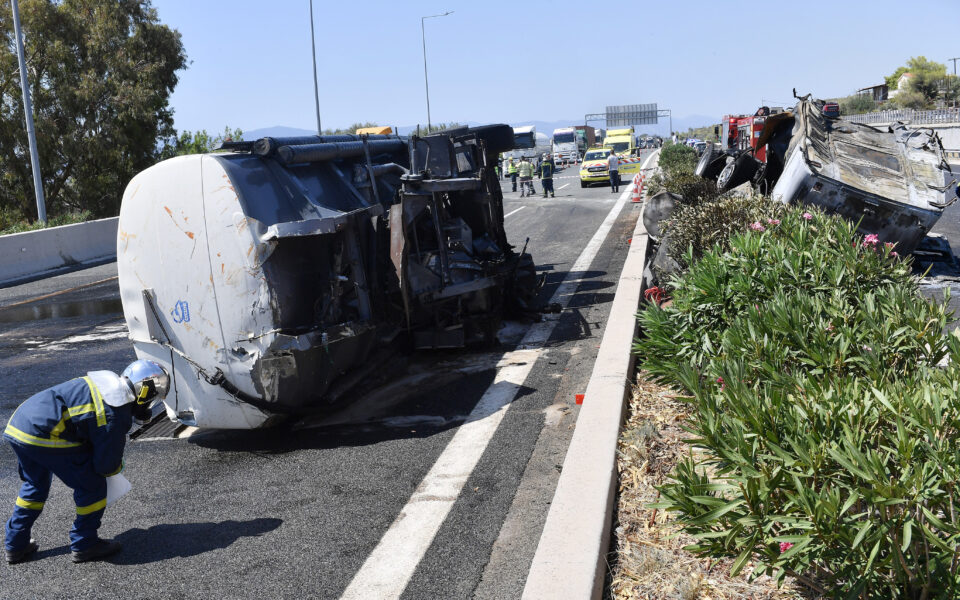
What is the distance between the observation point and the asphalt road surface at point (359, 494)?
442 centimetres

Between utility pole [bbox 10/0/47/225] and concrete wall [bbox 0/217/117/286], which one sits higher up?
utility pole [bbox 10/0/47/225]

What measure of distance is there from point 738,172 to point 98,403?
10459 millimetres

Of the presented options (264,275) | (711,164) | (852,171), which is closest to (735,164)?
(711,164)

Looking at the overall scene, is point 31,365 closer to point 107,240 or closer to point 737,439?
point 737,439

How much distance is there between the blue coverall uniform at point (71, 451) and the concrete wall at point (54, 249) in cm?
1537

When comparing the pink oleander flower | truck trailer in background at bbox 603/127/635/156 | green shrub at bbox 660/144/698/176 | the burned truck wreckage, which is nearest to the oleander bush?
the pink oleander flower

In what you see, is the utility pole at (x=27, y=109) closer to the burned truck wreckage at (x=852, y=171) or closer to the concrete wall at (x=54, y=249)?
the concrete wall at (x=54, y=249)

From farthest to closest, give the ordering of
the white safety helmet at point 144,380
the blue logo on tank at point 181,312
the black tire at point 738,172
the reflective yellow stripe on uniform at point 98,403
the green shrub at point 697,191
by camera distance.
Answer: the black tire at point 738,172, the green shrub at point 697,191, the blue logo on tank at point 181,312, the white safety helmet at point 144,380, the reflective yellow stripe on uniform at point 98,403

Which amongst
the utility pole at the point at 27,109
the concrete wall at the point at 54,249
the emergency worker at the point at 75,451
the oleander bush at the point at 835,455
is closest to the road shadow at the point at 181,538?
the emergency worker at the point at 75,451

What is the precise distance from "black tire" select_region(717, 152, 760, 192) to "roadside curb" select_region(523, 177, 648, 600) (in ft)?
22.8

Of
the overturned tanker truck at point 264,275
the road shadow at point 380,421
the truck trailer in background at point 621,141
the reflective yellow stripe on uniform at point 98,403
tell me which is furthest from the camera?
the truck trailer in background at point 621,141

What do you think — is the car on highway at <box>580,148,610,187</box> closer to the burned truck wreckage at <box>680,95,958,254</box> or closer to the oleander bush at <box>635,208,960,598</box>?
the burned truck wreckage at <box>680,95,958,254</box>

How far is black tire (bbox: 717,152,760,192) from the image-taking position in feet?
42.4

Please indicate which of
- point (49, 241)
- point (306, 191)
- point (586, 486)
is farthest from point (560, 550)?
point (49, 241)
